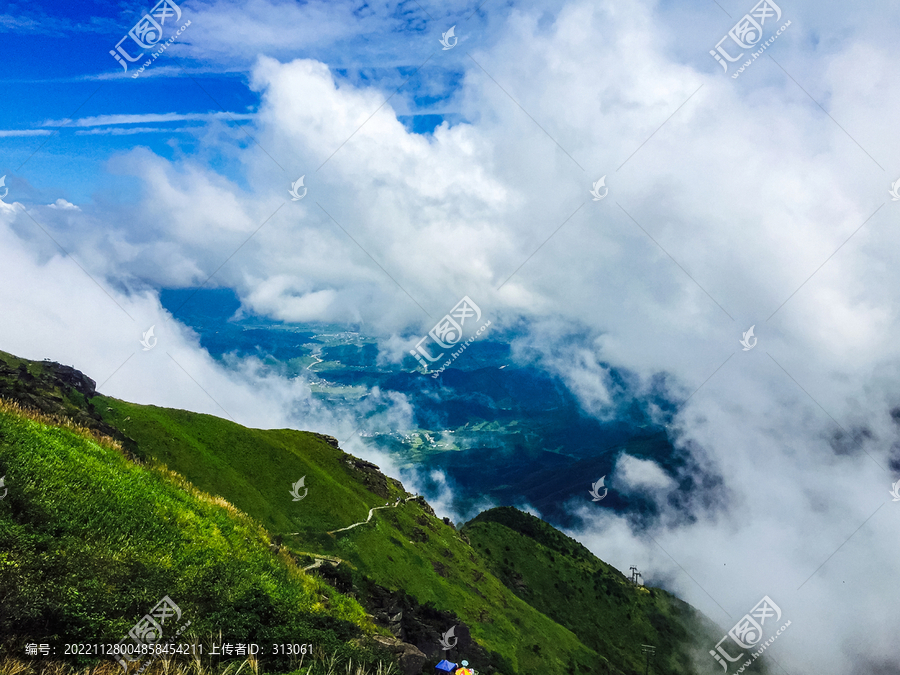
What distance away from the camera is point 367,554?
9556cm

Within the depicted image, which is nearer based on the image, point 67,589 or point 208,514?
point 67,589

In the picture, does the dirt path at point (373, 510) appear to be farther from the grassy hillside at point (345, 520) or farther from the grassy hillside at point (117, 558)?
the grassy hillside at point (117, 558)

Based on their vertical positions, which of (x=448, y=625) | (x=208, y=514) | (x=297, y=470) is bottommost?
(x=448, y=625)

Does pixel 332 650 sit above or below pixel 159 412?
below

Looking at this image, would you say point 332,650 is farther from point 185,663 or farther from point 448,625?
point 448,625

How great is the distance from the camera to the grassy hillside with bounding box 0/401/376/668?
16.1m

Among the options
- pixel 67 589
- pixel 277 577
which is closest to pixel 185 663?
pixel 67 589

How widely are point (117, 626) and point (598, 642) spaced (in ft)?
714
